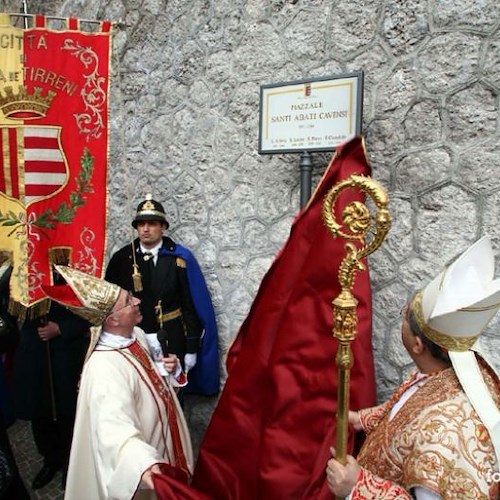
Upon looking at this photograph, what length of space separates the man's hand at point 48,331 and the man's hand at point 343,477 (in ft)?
8.19

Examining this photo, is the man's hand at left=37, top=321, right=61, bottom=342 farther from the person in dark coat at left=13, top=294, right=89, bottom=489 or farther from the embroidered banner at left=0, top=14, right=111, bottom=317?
the embroidered banner at left=0, top=14, right=111, bottom=317

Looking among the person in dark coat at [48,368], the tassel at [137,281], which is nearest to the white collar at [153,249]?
the tassel at [137,281]

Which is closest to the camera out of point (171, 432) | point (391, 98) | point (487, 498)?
point (487, 498)

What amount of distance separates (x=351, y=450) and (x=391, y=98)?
6.17 ft

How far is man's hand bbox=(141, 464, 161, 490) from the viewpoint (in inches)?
69.9

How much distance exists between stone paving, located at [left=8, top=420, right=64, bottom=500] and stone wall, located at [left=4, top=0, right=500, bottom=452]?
3.79ft

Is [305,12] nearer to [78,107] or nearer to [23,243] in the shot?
[78,107]

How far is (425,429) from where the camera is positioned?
139 centimetres

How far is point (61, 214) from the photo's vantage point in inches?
112

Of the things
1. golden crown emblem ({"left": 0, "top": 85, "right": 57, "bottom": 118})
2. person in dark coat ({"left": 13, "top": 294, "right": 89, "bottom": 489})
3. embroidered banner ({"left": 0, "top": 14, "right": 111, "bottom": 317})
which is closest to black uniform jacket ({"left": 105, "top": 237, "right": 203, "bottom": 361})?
person in dark coat ({"left": 13, "top": 294, "right": 89, "bottom": 489})

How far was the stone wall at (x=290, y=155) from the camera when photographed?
242 centimetres

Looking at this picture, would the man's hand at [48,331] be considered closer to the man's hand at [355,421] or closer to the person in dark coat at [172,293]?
the person in dark coat at [172,293]

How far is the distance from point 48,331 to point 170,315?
875mm

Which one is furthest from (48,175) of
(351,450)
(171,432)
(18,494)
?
(351,450)
